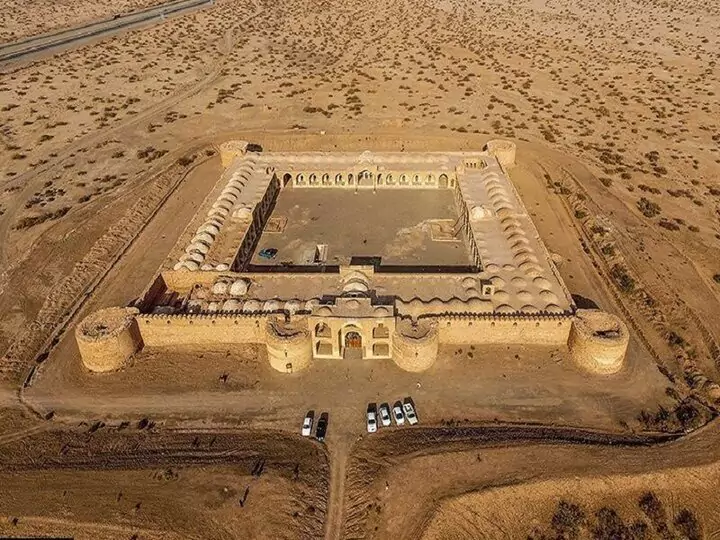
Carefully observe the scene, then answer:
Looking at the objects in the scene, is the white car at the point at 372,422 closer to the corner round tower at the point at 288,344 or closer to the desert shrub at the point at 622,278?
the corner round tower at the point at 288,344

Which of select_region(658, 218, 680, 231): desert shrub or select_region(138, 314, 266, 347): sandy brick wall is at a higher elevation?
select_region(658, 218, 680, 231): desert shrub

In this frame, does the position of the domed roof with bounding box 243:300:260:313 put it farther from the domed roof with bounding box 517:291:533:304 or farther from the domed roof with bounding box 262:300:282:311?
the domed roof with bounding box 517:291:533:304

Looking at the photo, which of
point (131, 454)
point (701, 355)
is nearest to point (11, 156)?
point (131, 454)

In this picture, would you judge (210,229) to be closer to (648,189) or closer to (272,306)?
(272,306)

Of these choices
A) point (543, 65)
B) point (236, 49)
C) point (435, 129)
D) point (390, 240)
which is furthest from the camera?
point (236, 49)

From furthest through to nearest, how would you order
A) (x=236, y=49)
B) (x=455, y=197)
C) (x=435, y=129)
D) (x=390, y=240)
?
(x=236, y=49)
(x=435, y=129)
(x=455, y=197)
(x=390, y=240)

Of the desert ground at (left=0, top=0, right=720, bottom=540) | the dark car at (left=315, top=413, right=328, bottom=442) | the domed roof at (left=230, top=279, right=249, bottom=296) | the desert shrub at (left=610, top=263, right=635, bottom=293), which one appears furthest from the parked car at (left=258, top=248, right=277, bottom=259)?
the desert shrub at (left=610, top=263, right=635, bottom=293)

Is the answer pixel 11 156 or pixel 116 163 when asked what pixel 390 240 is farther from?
pixel 11 156
